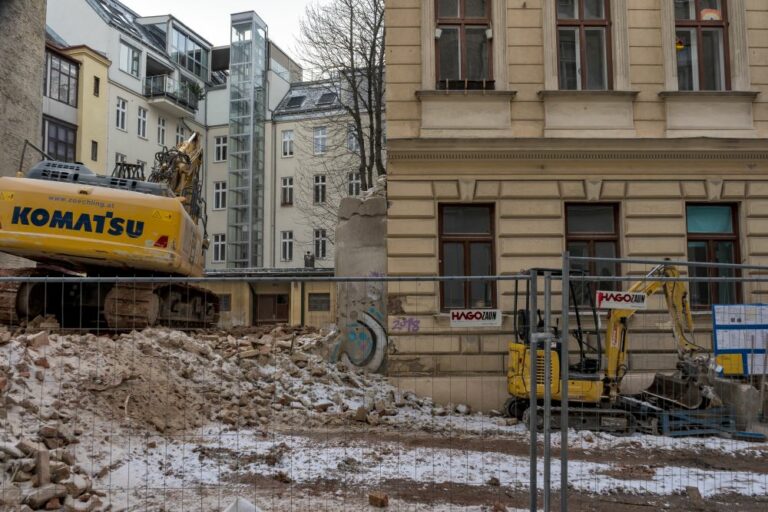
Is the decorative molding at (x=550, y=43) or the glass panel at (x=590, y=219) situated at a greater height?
the decorative molding at (x=550, y=43)

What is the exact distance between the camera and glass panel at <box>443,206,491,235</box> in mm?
13039

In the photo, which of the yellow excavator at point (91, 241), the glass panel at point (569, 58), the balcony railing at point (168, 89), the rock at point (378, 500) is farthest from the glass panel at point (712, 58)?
the balcony railing at point (168, 89)

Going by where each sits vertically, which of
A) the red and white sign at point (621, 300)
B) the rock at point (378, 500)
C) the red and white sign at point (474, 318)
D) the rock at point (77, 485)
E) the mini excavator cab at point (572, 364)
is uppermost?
the red and white sign at point (621, 300)

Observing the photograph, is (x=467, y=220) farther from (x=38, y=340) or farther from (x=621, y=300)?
(x=38, y=340)

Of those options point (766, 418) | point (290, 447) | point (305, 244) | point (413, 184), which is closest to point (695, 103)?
point (413, 184)

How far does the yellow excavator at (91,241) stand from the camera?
12.2 m

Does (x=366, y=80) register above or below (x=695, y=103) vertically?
above

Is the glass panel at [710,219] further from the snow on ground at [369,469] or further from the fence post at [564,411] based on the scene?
the fence post at [564,411]

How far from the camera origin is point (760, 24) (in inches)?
532

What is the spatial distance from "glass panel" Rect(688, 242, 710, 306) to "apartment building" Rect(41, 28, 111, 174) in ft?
94.0

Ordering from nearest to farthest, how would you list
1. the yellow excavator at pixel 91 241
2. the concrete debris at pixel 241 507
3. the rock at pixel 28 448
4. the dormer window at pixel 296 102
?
the concrete debris at pixel 241 507 → the rock at pixel 28 448 → the yellow excavator at pixel 91 241 → the dormer window at pixel 296 102

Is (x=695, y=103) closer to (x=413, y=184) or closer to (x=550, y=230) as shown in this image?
(x=550, y=230)

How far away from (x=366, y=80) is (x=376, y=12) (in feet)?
8.39

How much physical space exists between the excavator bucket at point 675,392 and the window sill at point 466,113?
5483 millimetres
